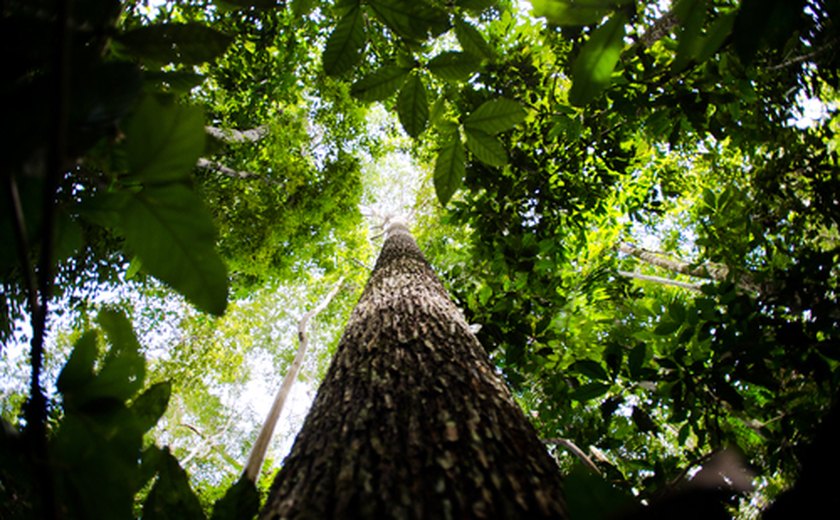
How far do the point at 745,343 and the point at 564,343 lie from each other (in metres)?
1.48

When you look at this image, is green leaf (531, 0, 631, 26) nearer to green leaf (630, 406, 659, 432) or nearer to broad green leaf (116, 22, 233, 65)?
broad green leaf (116, 22, 233, 65)

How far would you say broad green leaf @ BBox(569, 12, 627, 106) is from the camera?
0.59m

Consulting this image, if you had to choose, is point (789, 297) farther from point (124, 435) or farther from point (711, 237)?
point (124, 435)

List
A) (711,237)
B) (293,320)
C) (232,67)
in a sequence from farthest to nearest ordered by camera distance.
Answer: (293,320), (232,67), (711,237)

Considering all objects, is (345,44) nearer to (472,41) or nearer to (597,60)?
(472,41)

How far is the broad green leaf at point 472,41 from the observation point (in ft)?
2.77

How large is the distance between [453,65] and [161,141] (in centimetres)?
66

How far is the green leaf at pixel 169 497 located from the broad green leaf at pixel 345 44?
0.82 meters

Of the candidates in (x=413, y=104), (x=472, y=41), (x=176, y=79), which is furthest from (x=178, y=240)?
(x=472, y=41)

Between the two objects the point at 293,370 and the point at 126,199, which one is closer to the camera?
the point at 126,199

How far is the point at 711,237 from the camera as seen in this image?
2.71 meters

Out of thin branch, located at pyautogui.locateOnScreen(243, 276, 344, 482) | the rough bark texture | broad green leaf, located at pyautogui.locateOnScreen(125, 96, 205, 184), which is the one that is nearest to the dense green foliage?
broad green leaf, located at pyautogui.locateOnScreen(125, 96, 205, 184)

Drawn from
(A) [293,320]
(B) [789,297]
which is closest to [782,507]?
(B) [789,297]

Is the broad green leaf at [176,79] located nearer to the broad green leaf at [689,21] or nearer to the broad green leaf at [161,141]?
the broad green leaf at [161,141]
